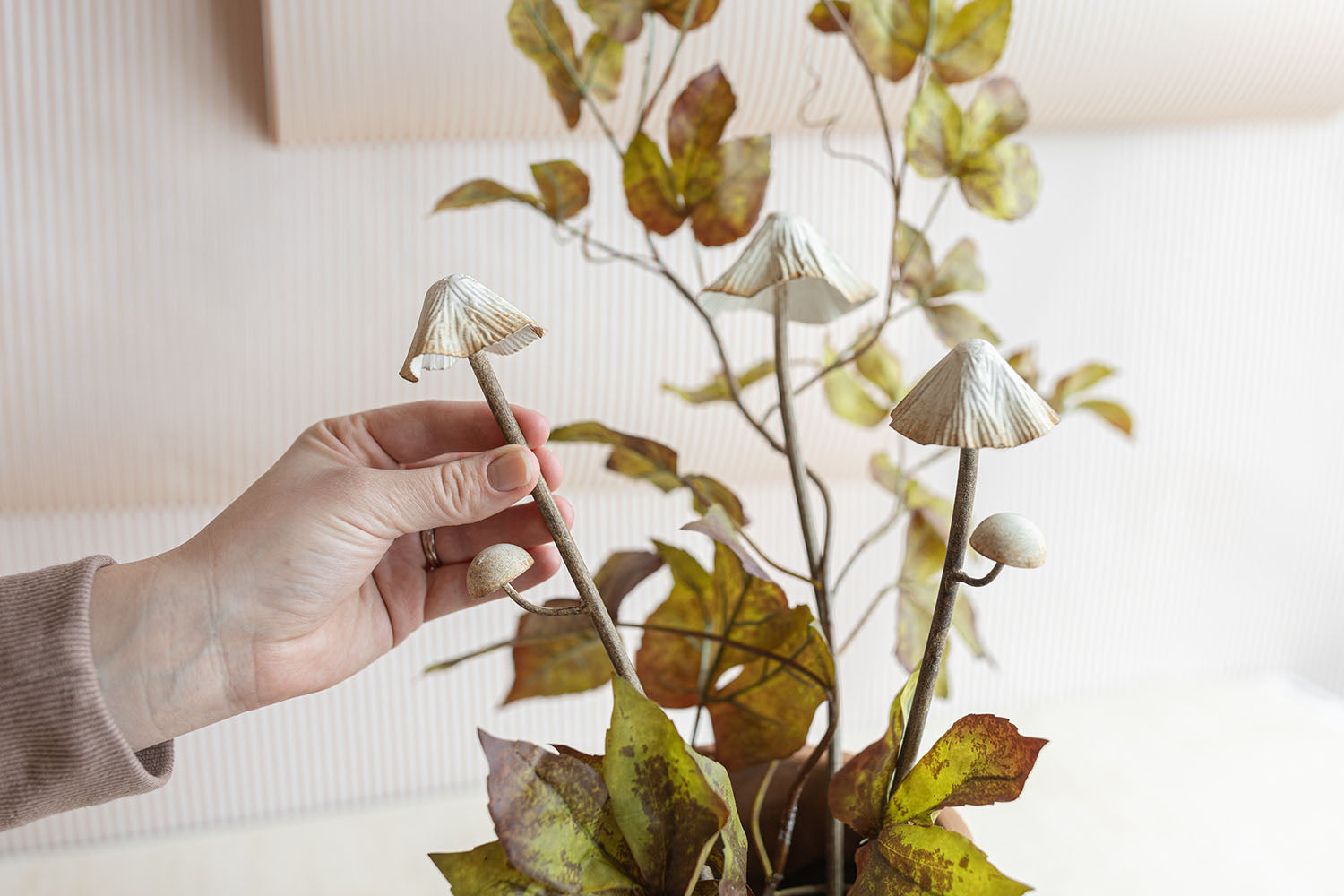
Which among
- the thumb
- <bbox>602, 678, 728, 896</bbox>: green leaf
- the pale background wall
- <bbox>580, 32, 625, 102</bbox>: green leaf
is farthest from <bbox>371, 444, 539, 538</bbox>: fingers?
the pale background wall

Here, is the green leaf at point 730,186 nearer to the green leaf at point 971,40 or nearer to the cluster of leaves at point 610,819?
the green leaf at point 971,40

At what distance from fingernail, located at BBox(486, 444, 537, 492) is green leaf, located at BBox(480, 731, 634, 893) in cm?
10

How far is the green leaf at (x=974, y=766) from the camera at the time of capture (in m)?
0.33

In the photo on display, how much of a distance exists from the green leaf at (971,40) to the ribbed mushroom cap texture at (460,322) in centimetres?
27

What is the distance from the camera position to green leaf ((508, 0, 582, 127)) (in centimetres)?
48

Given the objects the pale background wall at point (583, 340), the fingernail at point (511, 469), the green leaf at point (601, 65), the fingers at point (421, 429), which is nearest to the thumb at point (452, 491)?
the fingernail at point (511, 469)

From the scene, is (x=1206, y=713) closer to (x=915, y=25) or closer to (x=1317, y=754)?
(x=1317, y=754)

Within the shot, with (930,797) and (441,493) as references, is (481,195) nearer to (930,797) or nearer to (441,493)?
(441,493)

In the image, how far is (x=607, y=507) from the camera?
83cm

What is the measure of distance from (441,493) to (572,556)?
9 cm

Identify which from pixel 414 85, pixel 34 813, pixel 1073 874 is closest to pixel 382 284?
pixel 414 85

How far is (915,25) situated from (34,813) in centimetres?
52

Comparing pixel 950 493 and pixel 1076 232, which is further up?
pixel 1076 232

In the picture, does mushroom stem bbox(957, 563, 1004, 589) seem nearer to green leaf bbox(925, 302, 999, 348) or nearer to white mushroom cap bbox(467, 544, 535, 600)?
white mushroom cap bbox(467, 544, 535, 600)
